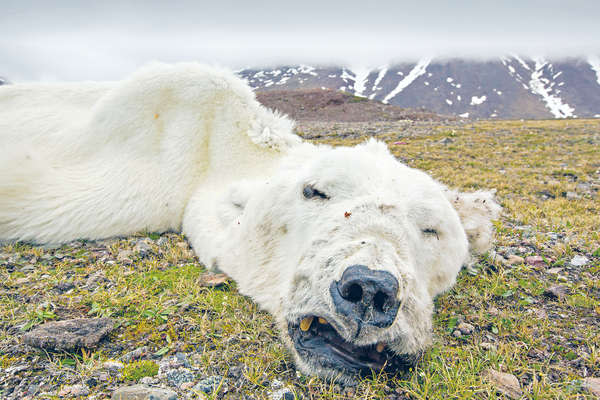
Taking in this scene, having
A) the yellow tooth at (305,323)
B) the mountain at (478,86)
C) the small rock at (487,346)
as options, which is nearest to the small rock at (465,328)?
the small rock at (487,346)

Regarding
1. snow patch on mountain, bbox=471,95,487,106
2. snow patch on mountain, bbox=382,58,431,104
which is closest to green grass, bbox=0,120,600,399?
snow patch on mountain, bbox=382,58,431,104

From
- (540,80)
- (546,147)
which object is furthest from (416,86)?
(546,147)

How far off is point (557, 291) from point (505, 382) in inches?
57.4

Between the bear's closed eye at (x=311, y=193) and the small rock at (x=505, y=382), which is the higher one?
the bear's closed eye at (x=311, y=193)

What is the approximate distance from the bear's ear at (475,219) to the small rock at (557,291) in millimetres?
644

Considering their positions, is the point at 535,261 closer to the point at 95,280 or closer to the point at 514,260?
the point at 514,260

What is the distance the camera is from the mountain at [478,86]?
461 ft

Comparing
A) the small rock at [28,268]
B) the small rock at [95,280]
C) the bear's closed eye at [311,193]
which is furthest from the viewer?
the small rock at [28,268]

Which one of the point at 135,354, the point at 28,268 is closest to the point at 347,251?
the point at 135,354

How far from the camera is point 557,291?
2818 mm

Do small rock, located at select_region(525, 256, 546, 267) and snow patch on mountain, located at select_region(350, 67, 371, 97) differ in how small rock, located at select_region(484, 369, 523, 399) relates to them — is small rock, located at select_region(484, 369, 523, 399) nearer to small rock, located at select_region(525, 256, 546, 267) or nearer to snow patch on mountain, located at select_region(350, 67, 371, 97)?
small rock, located at select_region(525, 256, 546, 267)

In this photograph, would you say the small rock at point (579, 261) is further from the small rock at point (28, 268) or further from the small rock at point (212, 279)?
the small rock at point (28, 268)

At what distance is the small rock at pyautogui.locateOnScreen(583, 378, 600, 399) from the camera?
1.77m

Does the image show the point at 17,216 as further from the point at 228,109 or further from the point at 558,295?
the point at 558,295
